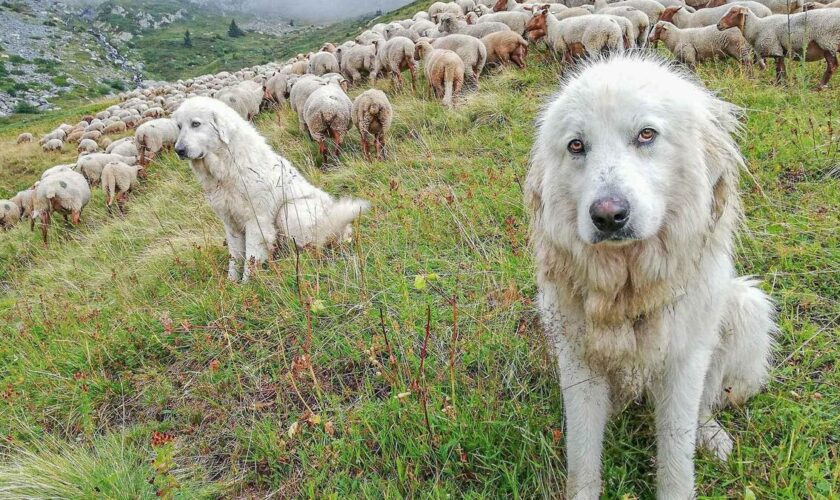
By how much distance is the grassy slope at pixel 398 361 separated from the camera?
2.24 meters

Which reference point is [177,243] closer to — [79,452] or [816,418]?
[79,452]

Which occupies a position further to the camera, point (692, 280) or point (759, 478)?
point (759, 478)

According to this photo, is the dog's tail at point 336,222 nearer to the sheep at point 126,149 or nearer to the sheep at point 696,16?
the sheep at point 696,16

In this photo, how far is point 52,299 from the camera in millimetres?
5414

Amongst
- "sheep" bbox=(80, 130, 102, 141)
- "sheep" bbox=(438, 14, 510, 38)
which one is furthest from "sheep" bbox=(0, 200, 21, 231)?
"sheep" bbox=(438, 14, 510, 38)

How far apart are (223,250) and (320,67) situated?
9.27m

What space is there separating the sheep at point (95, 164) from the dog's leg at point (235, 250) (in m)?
7.48

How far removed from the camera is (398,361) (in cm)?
287

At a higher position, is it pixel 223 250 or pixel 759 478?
pixel 759 478

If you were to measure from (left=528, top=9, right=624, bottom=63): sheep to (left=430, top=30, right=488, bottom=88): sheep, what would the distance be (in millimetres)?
1142

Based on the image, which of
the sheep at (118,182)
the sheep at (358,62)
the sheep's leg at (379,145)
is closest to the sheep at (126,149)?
the sheep at (118,182)

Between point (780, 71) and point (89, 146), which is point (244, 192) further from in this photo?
point (89, 146)

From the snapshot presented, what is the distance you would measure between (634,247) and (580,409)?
0.69 meters

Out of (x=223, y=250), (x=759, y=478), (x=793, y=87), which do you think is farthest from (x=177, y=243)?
(x=793, y=87)
